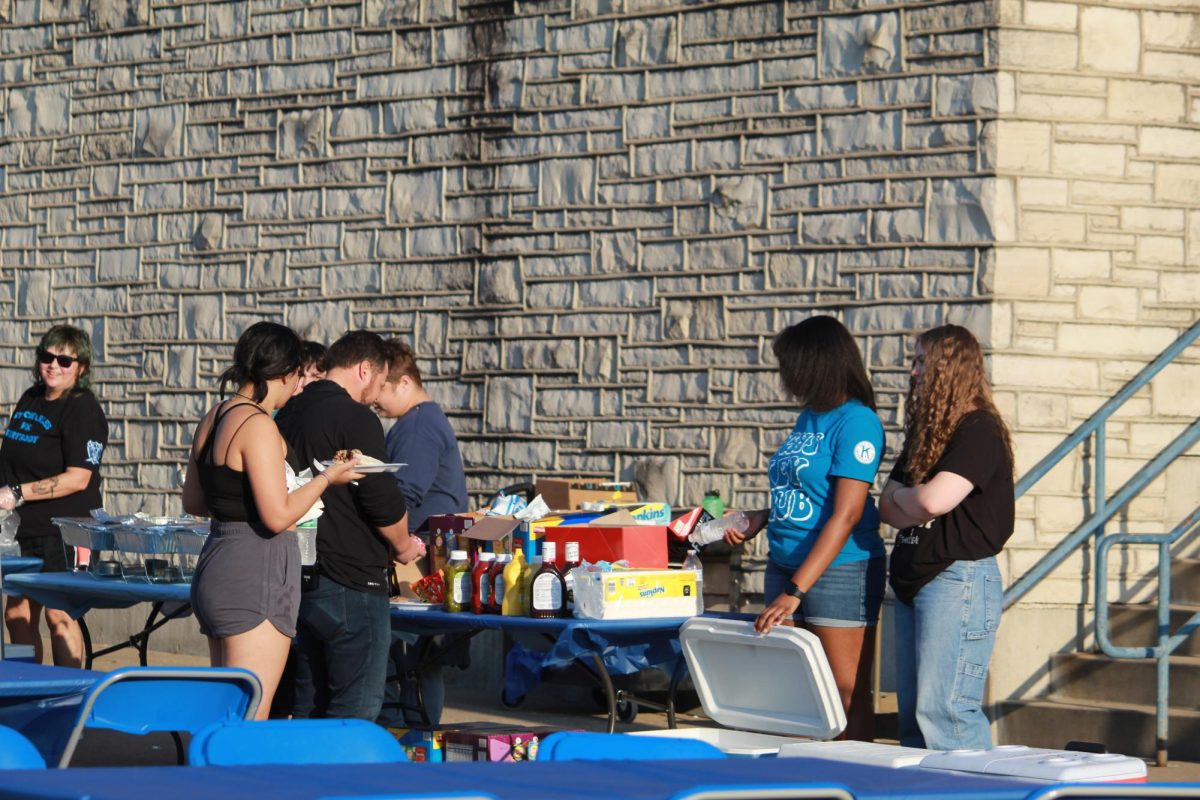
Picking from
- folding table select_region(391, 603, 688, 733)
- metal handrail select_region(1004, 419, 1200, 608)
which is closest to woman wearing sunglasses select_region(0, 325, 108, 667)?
folding table select_region(391, 603, 688, 733)

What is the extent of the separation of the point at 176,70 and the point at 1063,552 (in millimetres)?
6505

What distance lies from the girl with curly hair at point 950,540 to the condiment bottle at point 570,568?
1.16m

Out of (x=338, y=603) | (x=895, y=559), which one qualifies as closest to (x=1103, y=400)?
(x=895, y=559)

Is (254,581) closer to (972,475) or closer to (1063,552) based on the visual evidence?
(972,475)

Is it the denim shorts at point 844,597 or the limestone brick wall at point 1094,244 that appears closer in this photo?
the denim shorts at point 844,597

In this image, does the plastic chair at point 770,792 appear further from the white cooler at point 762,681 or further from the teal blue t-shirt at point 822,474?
the teal blue t-shirt at point 822,474

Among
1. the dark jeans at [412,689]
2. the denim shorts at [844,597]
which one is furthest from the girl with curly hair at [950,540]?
the dark jeans at [412,689]

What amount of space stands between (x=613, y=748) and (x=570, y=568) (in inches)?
104

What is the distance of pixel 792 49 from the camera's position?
870cm

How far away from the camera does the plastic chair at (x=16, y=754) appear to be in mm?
3090

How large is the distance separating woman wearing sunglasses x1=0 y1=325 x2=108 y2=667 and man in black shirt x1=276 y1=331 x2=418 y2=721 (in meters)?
2.34

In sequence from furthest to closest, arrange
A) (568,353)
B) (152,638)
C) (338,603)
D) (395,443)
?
(152,638) → (568,353) → (395,443) → (338,603)

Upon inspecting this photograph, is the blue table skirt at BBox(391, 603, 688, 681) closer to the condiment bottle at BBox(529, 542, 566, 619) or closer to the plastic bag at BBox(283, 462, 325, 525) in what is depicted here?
the condiment bottle at BBox(529, 542, 566, 619)

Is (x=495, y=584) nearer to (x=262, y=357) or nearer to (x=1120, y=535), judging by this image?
(x=262, y=357)
